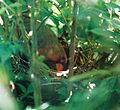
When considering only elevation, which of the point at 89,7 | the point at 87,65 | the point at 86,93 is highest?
the point at 89,7

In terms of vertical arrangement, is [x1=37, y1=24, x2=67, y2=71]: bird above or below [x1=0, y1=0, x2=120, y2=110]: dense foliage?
below

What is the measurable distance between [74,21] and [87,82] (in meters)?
0.22

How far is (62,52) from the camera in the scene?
1.81m

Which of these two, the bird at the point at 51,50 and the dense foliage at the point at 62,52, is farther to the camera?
the bird at the point at 51,50

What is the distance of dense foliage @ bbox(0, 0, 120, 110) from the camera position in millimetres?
1000

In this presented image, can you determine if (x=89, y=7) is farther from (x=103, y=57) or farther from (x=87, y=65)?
(x=87, y=65)

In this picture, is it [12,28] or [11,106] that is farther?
[12,28]

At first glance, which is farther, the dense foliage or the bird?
the bird

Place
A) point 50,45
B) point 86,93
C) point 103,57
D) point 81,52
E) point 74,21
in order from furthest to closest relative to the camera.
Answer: point 50,45, point 81,52, point 103,57, point 74,21, point 86,93

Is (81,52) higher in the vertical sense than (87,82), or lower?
lower

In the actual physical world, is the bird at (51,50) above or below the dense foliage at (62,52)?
below

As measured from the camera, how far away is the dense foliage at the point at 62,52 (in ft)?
3.28

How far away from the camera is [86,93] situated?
1012 millimetres

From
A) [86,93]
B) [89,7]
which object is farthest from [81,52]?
[86,93]
